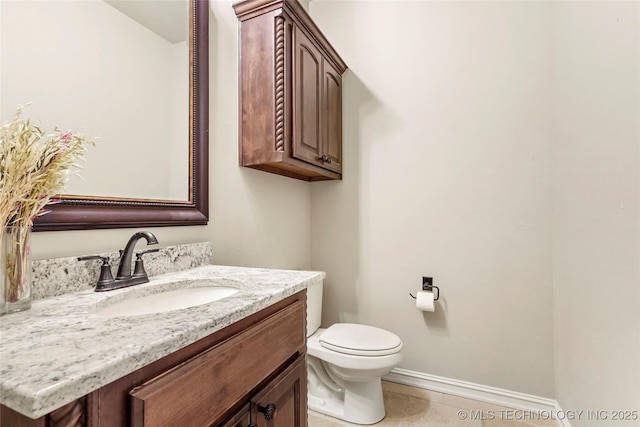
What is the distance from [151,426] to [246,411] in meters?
0.27

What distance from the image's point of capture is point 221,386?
2.04ft

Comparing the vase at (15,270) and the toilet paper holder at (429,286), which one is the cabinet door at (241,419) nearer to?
the vase at (15,270)

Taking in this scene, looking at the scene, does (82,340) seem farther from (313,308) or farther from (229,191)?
(313,308)

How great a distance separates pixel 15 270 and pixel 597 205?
70.5 inches

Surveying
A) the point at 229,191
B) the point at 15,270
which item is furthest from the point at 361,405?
the point at 15,270

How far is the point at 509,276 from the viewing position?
1.72 metres

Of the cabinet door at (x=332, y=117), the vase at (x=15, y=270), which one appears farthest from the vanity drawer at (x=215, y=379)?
the cabinet door at (x=332, y=117)

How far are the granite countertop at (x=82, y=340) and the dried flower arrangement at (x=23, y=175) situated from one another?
141mm

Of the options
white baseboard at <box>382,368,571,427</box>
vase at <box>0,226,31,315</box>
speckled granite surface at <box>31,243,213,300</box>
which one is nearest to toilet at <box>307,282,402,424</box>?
white baseboard at <box>382,368,571,427</box>

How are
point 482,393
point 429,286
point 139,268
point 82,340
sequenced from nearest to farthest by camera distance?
point 82,340 → point 139,268 → point 482,393 → point 429,286

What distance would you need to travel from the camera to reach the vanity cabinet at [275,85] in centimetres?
144

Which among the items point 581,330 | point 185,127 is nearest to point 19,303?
point 185,127

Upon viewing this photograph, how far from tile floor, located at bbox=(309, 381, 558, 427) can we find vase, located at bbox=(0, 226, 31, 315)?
145 centimetres

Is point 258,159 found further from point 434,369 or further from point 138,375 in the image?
point 434,369
